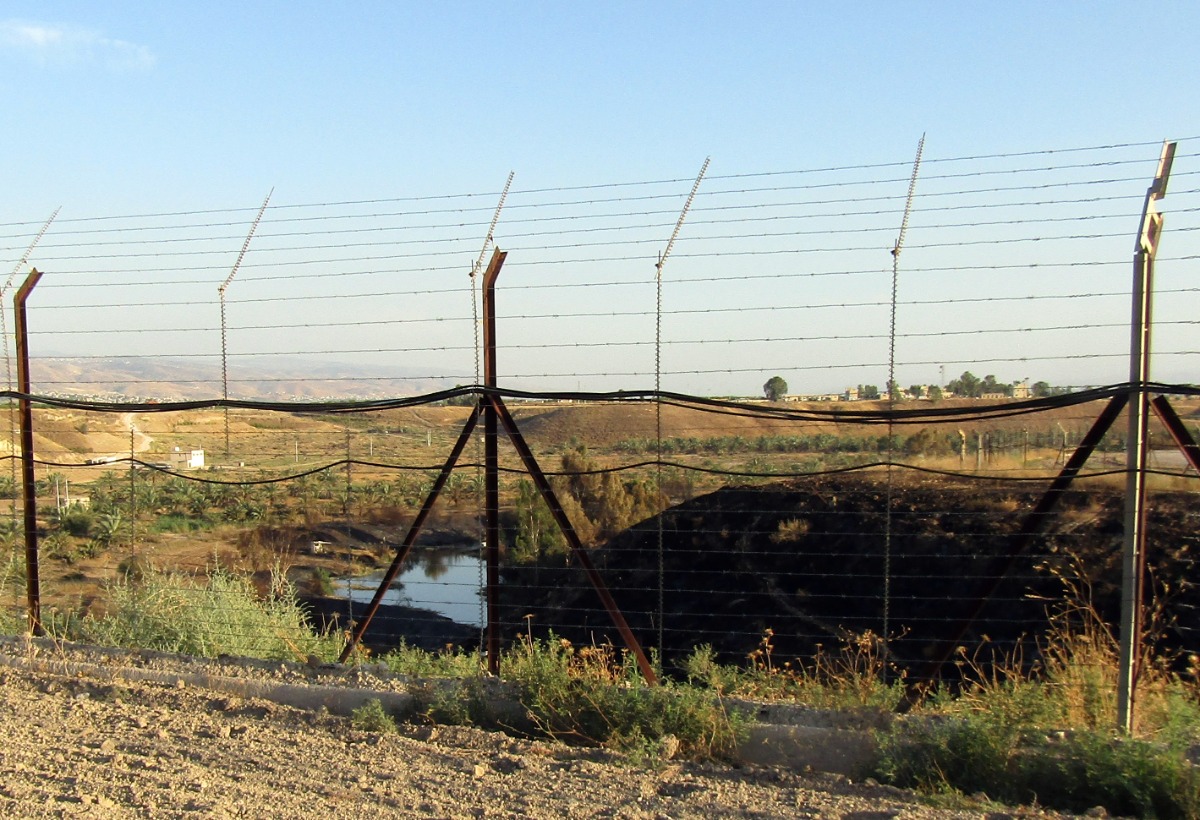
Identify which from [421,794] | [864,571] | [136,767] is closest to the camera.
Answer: [421,794]

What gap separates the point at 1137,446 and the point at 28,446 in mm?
7125

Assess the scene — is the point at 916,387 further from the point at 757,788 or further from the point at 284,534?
the point at 284,534

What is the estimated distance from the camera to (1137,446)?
4.95m

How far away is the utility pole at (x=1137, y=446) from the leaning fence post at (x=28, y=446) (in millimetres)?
7039

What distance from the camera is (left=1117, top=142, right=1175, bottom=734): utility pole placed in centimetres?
490

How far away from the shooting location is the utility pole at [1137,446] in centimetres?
490

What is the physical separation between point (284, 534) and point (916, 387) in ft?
60.2

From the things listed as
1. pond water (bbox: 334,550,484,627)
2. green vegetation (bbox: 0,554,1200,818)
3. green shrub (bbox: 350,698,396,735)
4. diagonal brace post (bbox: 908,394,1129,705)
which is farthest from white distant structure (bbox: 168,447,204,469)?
pond water (bbox: 334,550,484,627)

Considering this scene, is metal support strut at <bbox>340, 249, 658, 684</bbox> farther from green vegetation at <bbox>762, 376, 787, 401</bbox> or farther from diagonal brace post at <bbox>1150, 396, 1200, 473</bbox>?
diagonal brace post at <bbox>1150, 396, 1200, 473</bbox>

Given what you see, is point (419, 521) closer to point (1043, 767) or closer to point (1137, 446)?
point (1043, 767)

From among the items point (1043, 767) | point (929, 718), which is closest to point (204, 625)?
point (929, 718)

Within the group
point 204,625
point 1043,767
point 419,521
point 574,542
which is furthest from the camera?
point 204,625

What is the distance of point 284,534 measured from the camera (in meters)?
21.6

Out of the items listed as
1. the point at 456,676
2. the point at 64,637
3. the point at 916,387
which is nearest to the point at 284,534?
the point at 64,637
